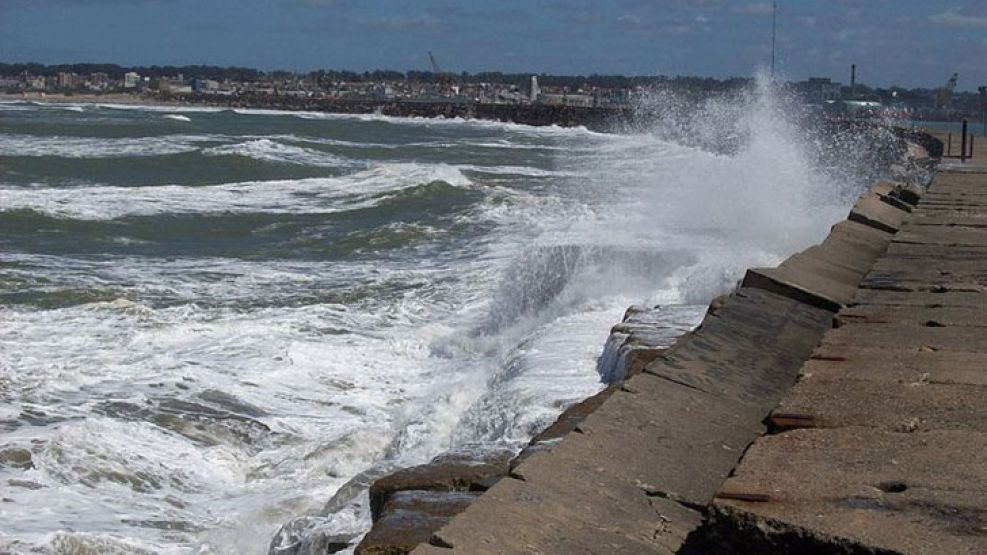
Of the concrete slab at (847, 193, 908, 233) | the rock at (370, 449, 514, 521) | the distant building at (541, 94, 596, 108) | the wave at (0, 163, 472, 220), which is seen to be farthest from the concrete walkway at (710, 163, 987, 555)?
the distant building at (541, 94, 596, 108)

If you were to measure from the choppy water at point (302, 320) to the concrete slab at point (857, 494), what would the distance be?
222cm

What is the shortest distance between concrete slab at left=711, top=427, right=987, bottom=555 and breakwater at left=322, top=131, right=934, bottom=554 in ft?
0.37

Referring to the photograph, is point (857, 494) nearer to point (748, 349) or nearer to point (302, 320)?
point (748, 349)

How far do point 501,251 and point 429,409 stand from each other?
838 cm

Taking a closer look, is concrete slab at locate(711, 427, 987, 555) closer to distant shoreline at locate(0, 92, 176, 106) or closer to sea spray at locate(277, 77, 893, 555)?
sea spray at locate(277, 77, 893, 555)

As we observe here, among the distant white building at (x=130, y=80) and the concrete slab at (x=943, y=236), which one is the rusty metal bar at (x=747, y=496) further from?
the distant white building at (x=130, y=80)

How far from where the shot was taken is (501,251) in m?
16.5

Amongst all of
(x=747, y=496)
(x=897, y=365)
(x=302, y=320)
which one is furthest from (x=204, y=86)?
(x=747, y=496)

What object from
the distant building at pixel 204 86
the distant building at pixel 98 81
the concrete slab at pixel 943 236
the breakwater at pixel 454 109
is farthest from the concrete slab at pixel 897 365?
the distant building at pixel 98 81

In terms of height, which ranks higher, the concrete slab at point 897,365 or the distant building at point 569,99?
the concrete slab at point 897,365

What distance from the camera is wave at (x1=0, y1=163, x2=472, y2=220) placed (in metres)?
21.9

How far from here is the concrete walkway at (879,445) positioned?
2852 mm

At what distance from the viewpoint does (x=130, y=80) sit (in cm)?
15012

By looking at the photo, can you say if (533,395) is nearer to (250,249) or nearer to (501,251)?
(501,251)
